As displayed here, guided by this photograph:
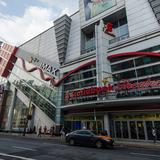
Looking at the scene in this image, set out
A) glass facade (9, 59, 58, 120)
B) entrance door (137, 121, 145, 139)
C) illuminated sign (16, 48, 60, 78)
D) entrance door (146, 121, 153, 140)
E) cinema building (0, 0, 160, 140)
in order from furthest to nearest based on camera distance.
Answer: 1. illuminated sign (16, 48, 60, 78)
2. glass facade (9, 59, 58, 120)
3. cinema building (0, 0, 160, 140)
4. entrance door (137, 121, 145, 139)
5. entrance door (146, 121, 153, 140)

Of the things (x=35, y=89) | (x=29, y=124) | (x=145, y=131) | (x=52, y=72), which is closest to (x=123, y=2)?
(x=52, y=72)

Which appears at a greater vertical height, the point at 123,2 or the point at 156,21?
the point at 123,2

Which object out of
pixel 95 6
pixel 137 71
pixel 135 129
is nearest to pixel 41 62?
pixel 95 6

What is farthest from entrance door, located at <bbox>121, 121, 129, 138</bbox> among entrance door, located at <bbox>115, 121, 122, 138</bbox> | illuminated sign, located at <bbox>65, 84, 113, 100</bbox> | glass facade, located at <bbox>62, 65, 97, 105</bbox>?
glass facade, located at <bbox>62, 65, 97, 105</bbox>

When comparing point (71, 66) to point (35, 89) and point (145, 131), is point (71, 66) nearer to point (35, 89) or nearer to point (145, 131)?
point (35, 89)

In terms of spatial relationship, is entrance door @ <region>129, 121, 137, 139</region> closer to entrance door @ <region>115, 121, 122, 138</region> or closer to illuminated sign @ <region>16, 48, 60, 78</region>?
entrance door @ <region>115, 121, 122, 138</region>

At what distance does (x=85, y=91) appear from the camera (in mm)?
23047

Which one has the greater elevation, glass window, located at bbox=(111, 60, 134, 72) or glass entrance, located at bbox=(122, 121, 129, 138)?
glass window, located at bbox=(111, 60, 134, 72)

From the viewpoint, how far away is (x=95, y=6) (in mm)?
30484

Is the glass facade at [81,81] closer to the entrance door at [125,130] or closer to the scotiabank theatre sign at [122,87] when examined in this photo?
the scotiabank theatre sign at [122,87]

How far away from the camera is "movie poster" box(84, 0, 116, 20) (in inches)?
1127

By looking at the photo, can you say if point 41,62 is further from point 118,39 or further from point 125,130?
point 125,130

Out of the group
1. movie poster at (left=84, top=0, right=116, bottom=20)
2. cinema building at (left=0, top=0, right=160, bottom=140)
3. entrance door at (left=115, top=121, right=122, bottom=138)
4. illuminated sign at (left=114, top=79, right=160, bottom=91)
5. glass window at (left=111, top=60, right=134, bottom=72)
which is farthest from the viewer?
movie poster at (left=84, top=0, right=116, bottom=20)

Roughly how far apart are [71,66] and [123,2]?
46.4ft
